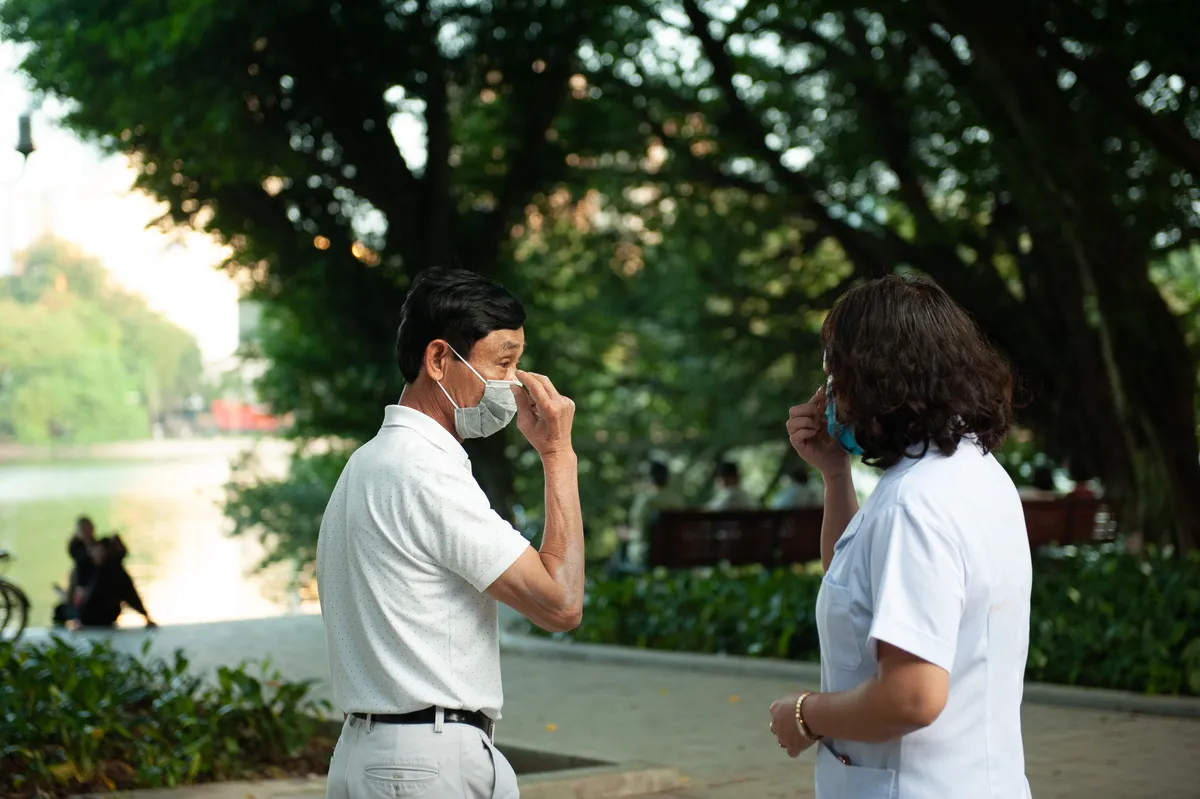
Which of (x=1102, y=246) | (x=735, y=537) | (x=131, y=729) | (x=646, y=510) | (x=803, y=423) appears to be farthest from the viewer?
(x=646, y=510)

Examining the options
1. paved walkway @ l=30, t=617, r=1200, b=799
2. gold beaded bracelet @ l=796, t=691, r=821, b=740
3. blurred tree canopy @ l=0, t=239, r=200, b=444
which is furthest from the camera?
blurred tree canopy @ l=0, t=239, r=200, b=444

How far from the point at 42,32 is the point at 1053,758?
10.7m

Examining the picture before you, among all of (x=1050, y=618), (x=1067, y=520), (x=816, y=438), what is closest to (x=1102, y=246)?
(x=1050, y=618)

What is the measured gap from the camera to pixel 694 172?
1825cm

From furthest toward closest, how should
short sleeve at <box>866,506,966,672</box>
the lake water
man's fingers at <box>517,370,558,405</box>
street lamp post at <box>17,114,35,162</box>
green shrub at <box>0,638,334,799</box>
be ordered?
1. the lake water
2. street lamp post at <box>17,114,35,162</box>
3. green shrub at <box>0,638,334,799</box>
4. man's fingers at <box>517,370,558,405</box>
5. short sleeve at <box>866,506,966,672</box>

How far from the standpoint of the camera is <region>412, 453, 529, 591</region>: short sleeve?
288 cm

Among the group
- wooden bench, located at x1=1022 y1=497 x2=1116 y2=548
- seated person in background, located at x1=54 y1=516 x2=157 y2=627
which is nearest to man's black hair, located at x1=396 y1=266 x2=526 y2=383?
seated person in background, located at x1=54 y1=516 x2=157 y2=627

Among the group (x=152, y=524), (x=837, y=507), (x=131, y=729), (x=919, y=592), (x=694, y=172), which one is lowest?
(x=131, y=729)

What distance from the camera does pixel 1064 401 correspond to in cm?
1767

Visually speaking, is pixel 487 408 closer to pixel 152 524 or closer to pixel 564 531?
pixel 564 531

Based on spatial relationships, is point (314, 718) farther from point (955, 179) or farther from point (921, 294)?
point (955, 179)

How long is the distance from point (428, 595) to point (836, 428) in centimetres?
84

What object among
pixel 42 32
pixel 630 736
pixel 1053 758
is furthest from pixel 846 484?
pixel 42 32

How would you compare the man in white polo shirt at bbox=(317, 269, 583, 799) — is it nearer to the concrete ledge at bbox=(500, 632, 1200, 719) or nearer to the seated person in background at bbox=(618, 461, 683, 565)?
the concrete ledge at bbox=(500, 632, 1200, 719)
